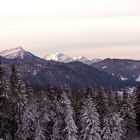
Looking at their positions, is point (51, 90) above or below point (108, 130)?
above

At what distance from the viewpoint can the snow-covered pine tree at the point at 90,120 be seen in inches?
3130

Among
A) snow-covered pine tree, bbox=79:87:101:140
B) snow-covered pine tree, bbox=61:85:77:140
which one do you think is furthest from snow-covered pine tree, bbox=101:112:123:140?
snow-covered pine tree, bbox=61:85:77:140

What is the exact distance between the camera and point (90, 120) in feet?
263

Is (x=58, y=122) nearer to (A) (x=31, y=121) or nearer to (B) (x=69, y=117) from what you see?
(B) (x=69, y=117)

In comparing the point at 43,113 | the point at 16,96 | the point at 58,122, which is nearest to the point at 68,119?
the point at 58,122

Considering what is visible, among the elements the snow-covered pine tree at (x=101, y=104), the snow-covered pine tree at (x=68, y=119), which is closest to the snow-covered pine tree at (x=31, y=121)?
the snow-covered pine tree at (x=68, y=119)

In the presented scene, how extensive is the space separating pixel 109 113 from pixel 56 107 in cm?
913

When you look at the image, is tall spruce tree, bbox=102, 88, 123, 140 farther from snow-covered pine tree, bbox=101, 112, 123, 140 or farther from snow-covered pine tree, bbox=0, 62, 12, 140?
snow-covered pine tree, bbox=0, 62, 12, 140

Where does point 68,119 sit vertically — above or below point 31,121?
above

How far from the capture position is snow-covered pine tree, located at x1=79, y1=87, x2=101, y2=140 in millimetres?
79500

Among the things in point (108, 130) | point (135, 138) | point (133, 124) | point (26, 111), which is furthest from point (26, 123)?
point (135, 138)

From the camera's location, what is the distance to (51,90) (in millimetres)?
87438

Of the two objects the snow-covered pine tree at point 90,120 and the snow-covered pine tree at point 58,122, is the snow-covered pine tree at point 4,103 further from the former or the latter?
the snow-covered pine tree at point 58,122

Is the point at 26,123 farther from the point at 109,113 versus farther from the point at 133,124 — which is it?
the point at 133,124
